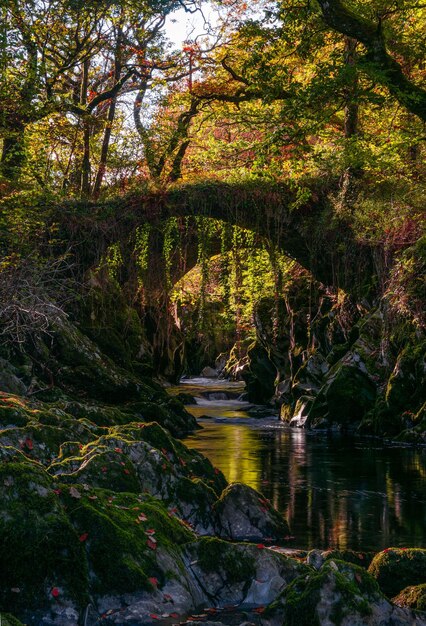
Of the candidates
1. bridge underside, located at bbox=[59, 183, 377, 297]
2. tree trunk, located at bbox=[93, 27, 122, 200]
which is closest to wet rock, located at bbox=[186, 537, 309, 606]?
bridge underside, located at bbox=[59, 183, 377, 297]

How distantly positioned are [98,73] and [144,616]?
76.6 ft

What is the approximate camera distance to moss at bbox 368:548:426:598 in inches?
265

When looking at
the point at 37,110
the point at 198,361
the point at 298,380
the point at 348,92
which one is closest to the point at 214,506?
the point at 348,92

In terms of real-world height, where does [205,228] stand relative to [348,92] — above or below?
below

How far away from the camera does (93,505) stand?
651 centimetres

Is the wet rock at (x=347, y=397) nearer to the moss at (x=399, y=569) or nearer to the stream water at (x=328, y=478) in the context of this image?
the stream water at (x=328, y=478)

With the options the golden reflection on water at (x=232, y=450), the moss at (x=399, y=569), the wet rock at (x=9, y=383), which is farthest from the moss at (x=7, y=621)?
the wet rock at (x=9, y=383)

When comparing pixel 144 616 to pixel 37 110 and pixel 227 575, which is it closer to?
pixel 227 575

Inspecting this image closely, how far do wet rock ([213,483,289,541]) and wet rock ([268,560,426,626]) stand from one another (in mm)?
2772

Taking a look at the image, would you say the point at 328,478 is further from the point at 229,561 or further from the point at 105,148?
the point at 105,148

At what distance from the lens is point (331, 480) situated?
12.7 meters

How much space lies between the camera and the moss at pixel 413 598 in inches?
238

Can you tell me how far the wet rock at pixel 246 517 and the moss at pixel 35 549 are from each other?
3077mm

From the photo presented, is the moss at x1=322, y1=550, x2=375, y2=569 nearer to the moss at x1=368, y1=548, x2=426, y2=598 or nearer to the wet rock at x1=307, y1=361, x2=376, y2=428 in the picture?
the moss at x1=368, y1=548, x2=426, y2=598
